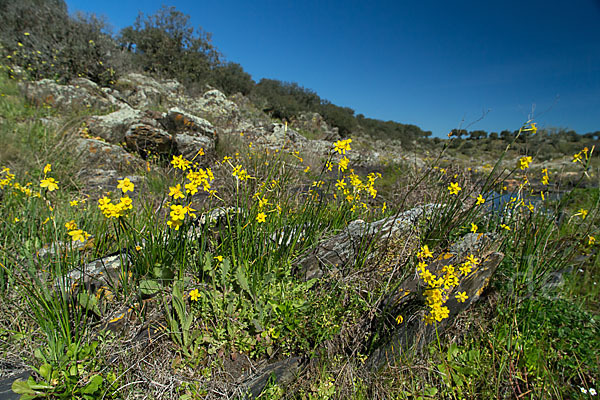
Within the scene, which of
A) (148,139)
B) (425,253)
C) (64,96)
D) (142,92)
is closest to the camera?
(425,253)

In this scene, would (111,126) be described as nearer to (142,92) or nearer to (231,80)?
(142,92)

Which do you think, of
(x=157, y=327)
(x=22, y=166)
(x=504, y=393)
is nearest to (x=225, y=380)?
(x=157, y=327)

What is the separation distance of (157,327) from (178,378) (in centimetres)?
38

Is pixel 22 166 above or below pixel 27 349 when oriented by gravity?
above

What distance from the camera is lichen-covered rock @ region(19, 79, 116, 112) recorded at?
6.86 m

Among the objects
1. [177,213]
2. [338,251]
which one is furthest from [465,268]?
[177,213]

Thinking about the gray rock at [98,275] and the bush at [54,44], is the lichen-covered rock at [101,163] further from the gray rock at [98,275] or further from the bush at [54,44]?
the bush at [54,44]

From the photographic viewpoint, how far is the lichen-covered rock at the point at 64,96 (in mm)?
6859

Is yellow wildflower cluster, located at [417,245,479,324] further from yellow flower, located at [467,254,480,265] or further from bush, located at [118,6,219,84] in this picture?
bush, located at [118,6,219,84]

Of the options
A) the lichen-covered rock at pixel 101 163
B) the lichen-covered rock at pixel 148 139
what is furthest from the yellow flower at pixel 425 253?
the lichen-covered rock at pixel 148 139

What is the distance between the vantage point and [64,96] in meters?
7.19

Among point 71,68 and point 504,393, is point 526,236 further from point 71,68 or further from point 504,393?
point 71,68

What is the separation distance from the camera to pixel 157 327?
6.05 feet

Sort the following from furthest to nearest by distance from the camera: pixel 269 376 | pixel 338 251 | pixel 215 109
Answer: pixel 215 109 → pixel 338 251 → pixel 269 376
